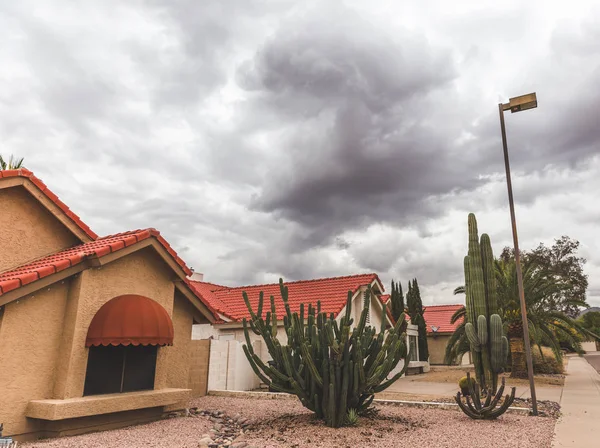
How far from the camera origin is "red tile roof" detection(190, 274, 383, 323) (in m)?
21.6

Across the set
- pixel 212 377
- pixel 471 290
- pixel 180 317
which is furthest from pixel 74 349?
pixel 471 290

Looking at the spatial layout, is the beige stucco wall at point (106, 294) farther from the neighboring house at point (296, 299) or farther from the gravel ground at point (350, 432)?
the neighboring house at point (296, 299)

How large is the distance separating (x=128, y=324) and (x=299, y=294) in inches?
593

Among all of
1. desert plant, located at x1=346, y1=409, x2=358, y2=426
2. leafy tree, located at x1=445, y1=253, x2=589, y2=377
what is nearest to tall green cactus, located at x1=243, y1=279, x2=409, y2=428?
desert plant, located at x1=346, y1=409, x2=358, y2=426

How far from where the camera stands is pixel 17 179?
9.87 metres

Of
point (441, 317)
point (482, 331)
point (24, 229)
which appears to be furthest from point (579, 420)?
point (441, 317)

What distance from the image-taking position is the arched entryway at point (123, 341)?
357 inches

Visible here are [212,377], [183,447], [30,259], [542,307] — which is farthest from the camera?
[542,307]

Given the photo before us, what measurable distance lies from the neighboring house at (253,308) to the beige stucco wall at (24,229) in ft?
21.2

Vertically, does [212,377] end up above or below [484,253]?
below

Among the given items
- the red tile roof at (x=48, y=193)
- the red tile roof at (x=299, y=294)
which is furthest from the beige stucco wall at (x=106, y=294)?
→ the red tile roof at (x=299, y=294)

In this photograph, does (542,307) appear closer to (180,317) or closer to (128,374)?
(180,317)

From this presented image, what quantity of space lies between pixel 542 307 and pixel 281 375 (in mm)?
17768

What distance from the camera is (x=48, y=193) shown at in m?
10.4
